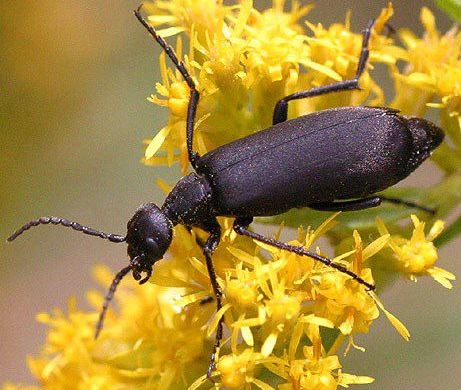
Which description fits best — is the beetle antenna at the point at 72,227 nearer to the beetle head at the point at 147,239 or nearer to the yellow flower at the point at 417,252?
the beetle head at the point at 147,239

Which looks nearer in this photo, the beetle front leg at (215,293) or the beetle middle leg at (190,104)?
the beetle front leg at (215,293)

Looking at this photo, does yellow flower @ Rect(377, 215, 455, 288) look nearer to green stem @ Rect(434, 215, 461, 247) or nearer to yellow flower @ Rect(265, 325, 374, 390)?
green stem @ Rect(434, 215, 461, 247)

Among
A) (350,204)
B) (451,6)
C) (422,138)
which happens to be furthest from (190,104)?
(451,6)

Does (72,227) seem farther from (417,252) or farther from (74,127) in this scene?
(74,127)

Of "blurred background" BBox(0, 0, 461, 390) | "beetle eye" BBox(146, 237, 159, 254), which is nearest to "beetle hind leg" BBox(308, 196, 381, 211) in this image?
"beetle eye" BBox(146, 237, 159, 254)

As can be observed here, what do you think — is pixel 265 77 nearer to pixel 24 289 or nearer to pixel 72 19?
pixel 72 19

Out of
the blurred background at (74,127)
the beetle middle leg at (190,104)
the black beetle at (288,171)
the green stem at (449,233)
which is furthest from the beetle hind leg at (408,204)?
the blurred background at (74,127)
